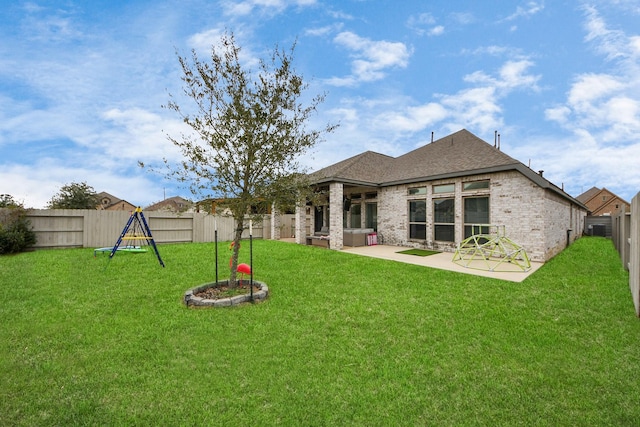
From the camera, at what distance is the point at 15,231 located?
10.1 metres

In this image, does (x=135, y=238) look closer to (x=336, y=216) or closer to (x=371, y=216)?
(x=336, y=216)

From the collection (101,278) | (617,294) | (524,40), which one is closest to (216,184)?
(101,278)

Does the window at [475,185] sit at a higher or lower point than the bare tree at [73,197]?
lower

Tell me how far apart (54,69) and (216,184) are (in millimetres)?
6923

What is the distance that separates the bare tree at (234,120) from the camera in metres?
5.09

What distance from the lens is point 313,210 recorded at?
16.2 metres

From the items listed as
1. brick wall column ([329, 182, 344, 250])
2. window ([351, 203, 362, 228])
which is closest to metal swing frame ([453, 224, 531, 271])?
brick wall column ([329, 182, 344, 250])

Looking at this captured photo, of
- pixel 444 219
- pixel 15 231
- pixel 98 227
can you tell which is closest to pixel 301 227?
pixel 444 219

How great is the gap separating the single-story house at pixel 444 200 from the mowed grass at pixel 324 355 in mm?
3501

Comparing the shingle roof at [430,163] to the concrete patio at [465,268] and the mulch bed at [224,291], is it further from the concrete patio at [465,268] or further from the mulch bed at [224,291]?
the mulch bed at [224,291]

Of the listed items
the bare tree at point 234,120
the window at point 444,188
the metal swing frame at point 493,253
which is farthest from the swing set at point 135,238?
the window at point 444,188

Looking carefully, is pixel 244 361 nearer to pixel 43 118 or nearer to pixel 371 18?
pixel 371 18

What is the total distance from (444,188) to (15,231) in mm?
17084

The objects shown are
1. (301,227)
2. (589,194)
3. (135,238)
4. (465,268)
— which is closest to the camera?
(465,268)
